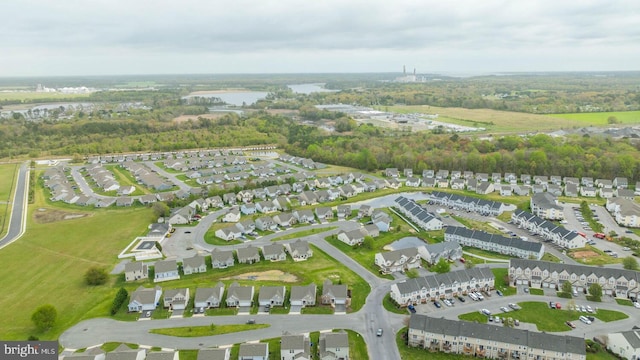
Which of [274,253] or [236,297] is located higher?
[274,253]

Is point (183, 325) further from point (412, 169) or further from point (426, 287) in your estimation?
point (412, 169)

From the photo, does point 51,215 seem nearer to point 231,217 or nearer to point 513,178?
point 231,217

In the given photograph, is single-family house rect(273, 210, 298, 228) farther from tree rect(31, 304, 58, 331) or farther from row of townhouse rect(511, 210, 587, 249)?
row of townhouse rect(511, 210, 587, 249)

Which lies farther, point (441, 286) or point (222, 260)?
point (222, 260)

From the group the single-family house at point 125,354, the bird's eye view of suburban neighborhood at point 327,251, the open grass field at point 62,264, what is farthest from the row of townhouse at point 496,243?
the open grass field at point 62,264

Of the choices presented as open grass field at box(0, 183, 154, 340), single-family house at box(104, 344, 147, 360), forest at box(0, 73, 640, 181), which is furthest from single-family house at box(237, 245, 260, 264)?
forest at box(0, 73, 640, 181)

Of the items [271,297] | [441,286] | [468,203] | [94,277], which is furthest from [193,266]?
[468,203]

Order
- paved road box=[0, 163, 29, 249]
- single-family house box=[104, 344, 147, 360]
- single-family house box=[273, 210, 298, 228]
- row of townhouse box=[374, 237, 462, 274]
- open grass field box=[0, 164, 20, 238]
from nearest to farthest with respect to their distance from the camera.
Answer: single-family house box=[104, 344, 147, 360] < row of townhouse box=[374, 237, 462, 274] < paved road box=[0, 163, 29, 249] < single-family house box=[273, 210, 298, 228] < open grass field box=[0, 164, 20, 238]

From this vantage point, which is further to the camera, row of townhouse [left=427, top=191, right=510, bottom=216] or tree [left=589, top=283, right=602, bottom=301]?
row of townhouse [left=427, top=191, right=510, bottom=216]

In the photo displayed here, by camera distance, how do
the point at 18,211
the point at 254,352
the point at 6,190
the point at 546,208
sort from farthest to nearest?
the point at 6,190, the point at 18,211, the point at 546,208, the point at 254,352
